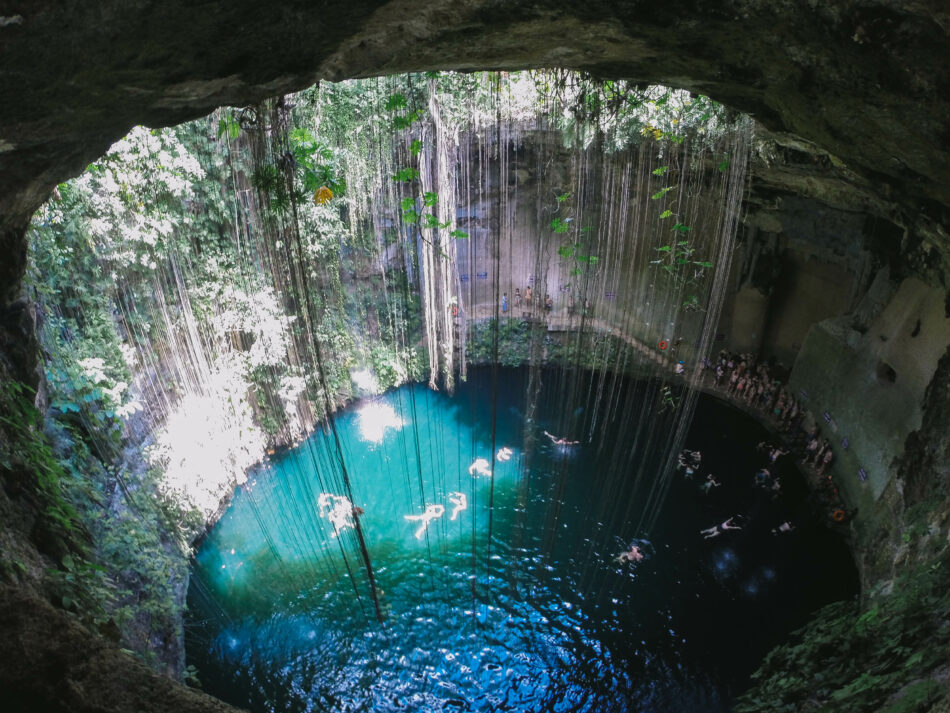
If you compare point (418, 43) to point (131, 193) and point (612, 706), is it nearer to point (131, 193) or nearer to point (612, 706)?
point (131, 193)

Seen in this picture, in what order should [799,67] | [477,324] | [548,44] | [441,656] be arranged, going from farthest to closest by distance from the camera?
[477,324]
[441,656]
[548,44]
[799,67]

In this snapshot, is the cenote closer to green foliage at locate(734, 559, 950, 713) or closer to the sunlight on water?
the sunlight on water

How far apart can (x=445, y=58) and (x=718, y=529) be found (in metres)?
6.44

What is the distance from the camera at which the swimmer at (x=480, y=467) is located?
841 cm

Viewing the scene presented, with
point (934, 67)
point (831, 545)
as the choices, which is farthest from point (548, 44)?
point (831, 545)

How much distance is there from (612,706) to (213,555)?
193 inches

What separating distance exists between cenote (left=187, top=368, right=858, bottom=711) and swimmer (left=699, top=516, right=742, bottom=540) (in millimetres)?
81

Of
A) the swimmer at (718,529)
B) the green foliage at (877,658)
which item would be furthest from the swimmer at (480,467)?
the green foliage at (877,658)

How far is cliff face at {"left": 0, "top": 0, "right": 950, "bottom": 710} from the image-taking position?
129cm

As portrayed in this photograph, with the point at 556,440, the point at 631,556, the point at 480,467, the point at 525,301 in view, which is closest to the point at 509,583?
the point at 631,556

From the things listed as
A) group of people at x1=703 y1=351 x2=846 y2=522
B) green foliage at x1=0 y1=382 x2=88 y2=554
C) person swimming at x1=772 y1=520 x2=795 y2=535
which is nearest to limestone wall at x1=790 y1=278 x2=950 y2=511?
group of people at x1=703 y1=351 x2=846 y2=522

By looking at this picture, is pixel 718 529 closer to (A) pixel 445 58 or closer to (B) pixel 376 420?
(B) pixel 376 420

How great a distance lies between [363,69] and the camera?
2.75 m

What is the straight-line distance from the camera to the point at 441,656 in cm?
582
